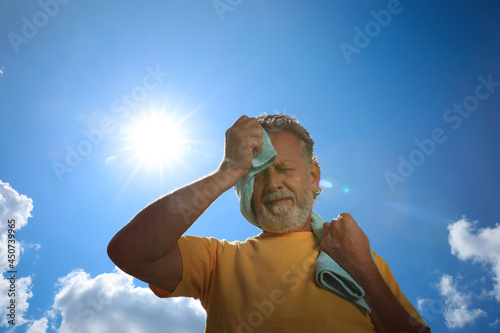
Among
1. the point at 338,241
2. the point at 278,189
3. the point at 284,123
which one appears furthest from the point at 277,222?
the point at 284,123

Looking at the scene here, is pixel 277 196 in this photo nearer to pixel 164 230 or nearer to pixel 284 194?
pixel 284 194

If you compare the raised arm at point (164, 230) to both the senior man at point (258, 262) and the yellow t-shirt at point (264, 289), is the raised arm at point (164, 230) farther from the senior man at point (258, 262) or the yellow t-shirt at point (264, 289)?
the yellow t-shirt at point (264, 289)

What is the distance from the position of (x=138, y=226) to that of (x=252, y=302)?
3.20ft

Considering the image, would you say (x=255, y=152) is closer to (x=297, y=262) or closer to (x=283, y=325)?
(x=297, y=262)

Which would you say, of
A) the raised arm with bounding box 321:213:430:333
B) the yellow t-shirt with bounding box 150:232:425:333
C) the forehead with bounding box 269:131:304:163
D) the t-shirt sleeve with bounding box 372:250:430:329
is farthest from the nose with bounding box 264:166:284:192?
the t-shirt sleeve with bounding box 372:250:430:329

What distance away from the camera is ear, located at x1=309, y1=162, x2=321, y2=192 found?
3344 millimetres

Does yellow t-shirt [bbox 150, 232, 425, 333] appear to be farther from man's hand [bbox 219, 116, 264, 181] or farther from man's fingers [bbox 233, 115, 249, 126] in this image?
man's fingers [bbox 233, 115, 249, 126]

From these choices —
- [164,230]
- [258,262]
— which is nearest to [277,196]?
[258,262]

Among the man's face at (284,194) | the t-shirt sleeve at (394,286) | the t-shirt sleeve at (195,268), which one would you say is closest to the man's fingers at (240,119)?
the man's face at (284,194)

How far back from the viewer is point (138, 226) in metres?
1.75

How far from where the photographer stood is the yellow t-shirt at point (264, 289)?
6.51 ft

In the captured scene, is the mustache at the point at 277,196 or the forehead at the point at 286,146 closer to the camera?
the mustache at the point at 277,196

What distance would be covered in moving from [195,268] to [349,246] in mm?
1226

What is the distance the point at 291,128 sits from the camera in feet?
10.6
